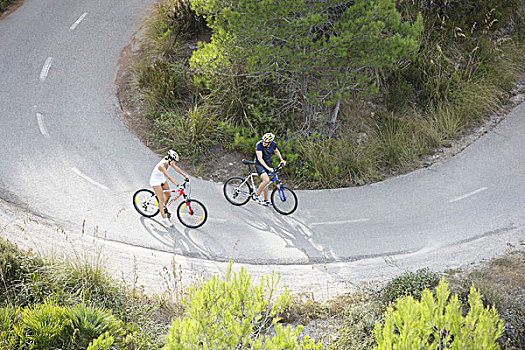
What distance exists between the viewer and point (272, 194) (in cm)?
1088

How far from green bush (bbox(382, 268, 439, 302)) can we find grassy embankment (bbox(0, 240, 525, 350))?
2cm

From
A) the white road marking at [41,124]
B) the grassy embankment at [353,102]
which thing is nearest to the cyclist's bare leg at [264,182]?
the grassy embankment at [353,102]

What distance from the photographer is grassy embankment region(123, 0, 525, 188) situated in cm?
1255

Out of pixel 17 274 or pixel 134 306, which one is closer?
pixel 134 306

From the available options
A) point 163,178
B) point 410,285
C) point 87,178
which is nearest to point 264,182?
point 163,178

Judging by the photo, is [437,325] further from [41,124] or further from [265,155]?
[41,124]

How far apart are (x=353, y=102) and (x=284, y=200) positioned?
463 cm

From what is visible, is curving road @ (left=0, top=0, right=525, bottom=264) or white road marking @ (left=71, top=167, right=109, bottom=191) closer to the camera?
curving road @ (left=0, top=0, right=525, bottom=264)

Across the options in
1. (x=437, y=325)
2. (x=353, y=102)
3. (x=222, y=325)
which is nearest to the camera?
(x=437, y=325)

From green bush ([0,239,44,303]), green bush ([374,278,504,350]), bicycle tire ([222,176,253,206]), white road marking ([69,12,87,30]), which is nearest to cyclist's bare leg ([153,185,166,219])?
bicycle tire ([222,176,253,206])

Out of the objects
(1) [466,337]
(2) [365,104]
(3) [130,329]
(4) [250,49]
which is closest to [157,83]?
(4) [250,49]

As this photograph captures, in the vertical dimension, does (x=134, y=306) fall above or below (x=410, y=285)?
above

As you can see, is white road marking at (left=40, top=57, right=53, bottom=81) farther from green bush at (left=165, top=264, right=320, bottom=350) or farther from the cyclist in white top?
green bush at (left=165, top=264, right=320, bottom=350)

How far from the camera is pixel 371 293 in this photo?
329 inches
